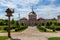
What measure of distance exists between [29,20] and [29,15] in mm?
2526

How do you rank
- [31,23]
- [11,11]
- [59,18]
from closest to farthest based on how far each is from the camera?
[11,11] < [31,23] < [59,18]

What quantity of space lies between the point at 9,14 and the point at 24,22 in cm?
6814

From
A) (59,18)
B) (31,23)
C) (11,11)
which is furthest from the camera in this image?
(59,18)

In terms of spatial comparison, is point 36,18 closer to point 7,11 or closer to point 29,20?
point 29,20

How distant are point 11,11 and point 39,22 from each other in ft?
228

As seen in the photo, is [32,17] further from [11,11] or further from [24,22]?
[11,11]

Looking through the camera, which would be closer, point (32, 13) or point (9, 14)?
point (9, 14)

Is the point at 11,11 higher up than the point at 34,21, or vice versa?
the point at 11,11

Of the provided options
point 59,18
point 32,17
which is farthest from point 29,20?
point 59,18

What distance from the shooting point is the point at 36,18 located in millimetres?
84000

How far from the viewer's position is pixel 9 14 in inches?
525

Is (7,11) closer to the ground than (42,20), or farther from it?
farther from it

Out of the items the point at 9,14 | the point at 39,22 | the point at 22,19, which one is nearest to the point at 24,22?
the point at 22,19

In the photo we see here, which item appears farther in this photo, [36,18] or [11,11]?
[36,18]
